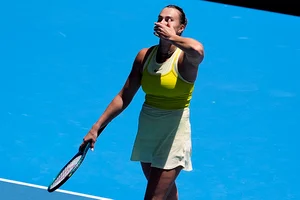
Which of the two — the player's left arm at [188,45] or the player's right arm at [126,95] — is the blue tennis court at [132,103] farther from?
the player's left arm at [188,45]

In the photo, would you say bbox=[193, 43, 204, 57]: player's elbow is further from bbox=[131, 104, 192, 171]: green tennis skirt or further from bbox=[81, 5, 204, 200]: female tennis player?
bbox=[131, 104, 192, 171]: green tennis skirt

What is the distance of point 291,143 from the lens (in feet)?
26.8

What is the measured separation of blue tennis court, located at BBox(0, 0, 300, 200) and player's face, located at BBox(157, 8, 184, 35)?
2193mm

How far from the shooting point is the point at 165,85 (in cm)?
546

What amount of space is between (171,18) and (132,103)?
3700 mm

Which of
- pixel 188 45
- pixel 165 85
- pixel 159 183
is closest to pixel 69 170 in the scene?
pixel 159 183

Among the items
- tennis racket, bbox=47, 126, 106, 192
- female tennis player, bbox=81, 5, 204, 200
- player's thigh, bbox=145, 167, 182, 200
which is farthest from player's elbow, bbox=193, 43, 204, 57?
tennis racket, bbox=47, 126, 106, 192

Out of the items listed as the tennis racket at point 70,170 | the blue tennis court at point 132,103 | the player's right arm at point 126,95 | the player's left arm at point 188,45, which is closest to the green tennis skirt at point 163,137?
the player's right arm at point 126,95

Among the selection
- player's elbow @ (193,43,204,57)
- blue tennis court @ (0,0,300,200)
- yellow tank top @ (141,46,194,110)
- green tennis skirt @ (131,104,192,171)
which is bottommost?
blue tennis court @ (0,0,300,200)

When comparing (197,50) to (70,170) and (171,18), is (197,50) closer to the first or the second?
(171,18)

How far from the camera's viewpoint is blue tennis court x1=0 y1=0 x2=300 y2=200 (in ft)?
24.4

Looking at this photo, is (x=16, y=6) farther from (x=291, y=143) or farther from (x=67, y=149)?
(x=291, y=143)

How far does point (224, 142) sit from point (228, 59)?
2.45 metres

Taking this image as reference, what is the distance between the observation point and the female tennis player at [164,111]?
5461 millimetres
